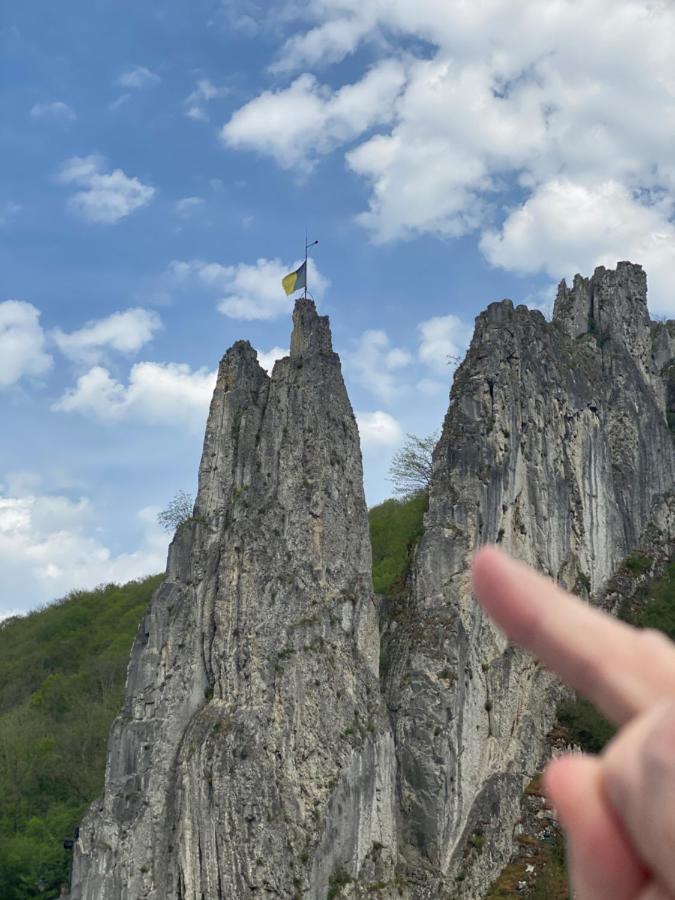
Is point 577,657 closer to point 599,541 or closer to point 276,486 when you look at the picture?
point 276,486

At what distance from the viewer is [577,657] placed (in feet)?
7.37

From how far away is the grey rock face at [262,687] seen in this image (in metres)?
29.0

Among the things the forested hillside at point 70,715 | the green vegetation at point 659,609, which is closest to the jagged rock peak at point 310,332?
the forested hillside at point 70,715

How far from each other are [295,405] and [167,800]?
13318mm

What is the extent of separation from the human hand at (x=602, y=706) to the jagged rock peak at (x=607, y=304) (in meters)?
61.1

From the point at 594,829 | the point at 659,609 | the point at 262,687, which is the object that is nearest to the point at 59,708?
the point at 659,609

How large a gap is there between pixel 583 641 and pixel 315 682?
2947 cm

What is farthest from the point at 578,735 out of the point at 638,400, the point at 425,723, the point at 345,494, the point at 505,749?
the point at 638,400

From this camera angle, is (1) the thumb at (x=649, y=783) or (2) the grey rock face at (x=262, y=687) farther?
(2) the grey rock face at (x=262, y=687)

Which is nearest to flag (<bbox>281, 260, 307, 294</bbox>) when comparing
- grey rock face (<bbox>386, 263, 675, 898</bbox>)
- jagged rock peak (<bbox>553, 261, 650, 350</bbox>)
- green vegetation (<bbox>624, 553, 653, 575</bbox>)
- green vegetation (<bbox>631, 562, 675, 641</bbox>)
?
grey rock face (<bbox>386, 263, 675, 898</bbox>)

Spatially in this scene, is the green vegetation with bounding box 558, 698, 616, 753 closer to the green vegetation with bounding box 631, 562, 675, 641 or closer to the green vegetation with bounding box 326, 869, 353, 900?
the green vegetation with bounding box 631, 562, 675, 641

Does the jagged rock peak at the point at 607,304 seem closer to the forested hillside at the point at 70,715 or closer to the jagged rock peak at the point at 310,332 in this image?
the forested hillside at the point at 70,715

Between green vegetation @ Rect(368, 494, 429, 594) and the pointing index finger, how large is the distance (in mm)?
57040

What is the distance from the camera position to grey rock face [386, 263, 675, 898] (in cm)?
3394
